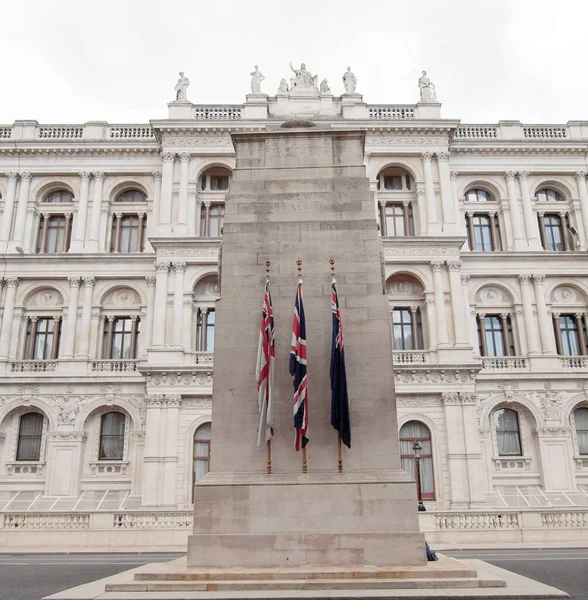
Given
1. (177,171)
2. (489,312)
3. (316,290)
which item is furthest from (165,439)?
(316,290)

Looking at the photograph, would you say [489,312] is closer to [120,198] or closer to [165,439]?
[165,439]

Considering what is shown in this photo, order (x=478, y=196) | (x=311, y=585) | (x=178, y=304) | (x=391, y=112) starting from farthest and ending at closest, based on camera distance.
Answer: (x=478, y=196)
(x=391, y=112)
(x=178, y=304)
(x=311, y=585)

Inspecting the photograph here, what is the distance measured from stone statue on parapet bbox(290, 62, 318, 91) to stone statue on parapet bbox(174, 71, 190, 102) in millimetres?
6207

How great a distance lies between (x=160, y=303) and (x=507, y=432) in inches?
755

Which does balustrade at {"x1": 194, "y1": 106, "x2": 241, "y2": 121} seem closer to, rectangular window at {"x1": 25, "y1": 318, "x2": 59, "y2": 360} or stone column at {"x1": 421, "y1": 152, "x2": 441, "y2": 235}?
stone column at {"x1": 421, "y1": 152, "x2": 441, "y2": 235}

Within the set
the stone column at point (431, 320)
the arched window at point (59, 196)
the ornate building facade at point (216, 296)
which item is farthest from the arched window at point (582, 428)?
the arched window at point (59, 196)

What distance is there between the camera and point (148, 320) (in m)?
36.5

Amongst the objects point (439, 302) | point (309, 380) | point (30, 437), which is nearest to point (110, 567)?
point (309, 380)

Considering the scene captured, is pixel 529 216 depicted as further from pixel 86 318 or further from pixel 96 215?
pixel 86 318

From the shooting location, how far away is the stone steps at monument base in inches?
403

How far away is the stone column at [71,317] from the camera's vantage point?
3559 centimetres

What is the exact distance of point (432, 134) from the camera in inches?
1490

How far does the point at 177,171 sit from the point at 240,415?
87.9 feet

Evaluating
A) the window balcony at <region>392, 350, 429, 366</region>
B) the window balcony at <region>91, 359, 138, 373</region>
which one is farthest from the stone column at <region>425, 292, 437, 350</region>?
the window balcony at <region>91, 359, 138, 373</region>
